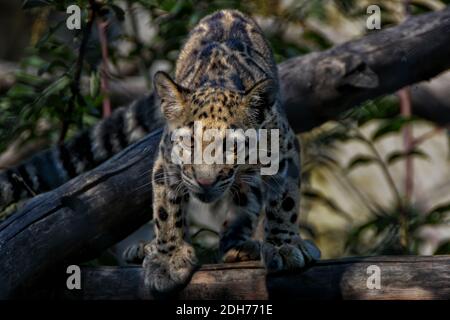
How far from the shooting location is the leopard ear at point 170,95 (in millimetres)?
4246

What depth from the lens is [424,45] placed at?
238 inches

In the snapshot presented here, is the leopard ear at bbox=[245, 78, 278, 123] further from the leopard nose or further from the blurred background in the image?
the blurred background

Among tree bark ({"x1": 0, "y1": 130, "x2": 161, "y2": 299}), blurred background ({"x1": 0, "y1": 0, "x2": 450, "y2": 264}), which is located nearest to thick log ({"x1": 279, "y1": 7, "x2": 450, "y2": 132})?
blurred background ({"x1": 0, "y1": 0, "x2": 450, "y2": 264})

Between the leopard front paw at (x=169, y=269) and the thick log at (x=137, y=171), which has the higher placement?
the thick log at (x=137, y=171)

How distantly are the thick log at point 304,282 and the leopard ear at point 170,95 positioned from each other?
797 mm

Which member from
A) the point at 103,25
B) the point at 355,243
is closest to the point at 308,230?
the point at 355,243

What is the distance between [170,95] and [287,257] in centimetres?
95

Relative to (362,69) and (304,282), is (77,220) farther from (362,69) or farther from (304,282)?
(362,69)

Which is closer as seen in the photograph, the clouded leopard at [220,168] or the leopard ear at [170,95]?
the clouded leopard at [220,168]

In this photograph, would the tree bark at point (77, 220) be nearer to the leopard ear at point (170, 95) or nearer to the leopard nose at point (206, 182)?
the leopard ear at point (170, 95)

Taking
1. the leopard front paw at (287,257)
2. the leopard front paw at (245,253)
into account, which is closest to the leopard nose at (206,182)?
the leopard front paw at (287,257)

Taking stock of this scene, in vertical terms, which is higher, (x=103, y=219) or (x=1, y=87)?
(x=1, y=87)

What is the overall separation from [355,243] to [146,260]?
9.79 feet

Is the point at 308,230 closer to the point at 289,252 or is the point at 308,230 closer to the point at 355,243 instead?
the point at 355,243
